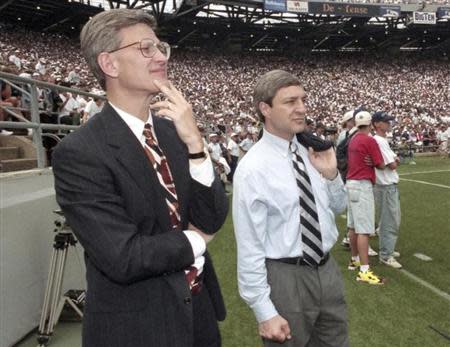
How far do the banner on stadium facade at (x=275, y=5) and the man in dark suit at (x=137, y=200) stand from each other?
3502 centimetres

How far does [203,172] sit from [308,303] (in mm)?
1070

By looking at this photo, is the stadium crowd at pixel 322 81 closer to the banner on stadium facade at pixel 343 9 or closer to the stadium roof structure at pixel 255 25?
the stadium roof structure at pixel 255 25

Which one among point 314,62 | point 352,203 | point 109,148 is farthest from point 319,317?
point 314,62

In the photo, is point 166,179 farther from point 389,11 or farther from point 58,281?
point 389,11

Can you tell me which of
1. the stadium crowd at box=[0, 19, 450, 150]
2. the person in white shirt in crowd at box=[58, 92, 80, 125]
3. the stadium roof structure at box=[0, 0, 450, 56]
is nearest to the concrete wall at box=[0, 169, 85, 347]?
the person in white shirt in crowd at box=[58, 92, 80, 125]

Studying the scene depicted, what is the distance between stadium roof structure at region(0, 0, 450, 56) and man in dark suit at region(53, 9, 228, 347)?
105ft

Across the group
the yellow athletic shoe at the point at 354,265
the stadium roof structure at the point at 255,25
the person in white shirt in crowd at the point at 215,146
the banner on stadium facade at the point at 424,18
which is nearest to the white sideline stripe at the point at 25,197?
the yellow athletic shoe at the point at 354,265

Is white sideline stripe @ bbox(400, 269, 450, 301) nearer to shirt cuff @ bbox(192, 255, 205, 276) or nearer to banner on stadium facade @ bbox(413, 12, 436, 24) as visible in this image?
shirt cuff @ bbox(192, 255, 205, 276)

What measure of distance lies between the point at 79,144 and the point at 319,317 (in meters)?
1.55

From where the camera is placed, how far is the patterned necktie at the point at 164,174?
1617 mm

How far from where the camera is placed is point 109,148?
60.7 inches

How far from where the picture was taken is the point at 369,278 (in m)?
5.27

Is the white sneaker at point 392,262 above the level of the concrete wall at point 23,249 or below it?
below

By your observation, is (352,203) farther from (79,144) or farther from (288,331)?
(79,144)
